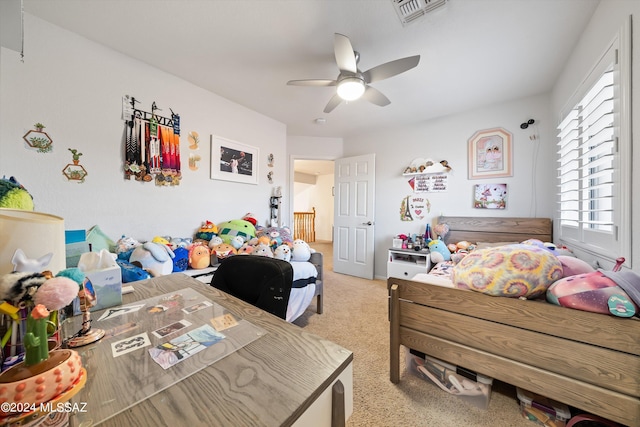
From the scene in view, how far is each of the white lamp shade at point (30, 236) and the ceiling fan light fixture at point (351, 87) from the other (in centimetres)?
190

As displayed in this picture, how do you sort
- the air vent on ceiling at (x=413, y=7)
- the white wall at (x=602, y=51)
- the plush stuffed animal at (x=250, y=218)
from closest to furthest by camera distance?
the white wall at (x=602, y=51), the air vent on ceiling at (x=413, y=7), the plush stuffed animal at (x=250, y=218)

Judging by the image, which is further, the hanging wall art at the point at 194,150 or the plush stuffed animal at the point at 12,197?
the hanging wall art at the point at 194,150

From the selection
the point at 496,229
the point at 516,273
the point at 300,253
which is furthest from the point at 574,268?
the point at 300,253

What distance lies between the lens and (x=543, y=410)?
3.79 ft

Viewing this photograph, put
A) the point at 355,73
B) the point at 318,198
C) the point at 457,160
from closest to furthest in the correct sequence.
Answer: the point at 355,73, the point at 457,160, the point at 318,198

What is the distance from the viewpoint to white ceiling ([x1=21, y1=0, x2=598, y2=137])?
1503 mm

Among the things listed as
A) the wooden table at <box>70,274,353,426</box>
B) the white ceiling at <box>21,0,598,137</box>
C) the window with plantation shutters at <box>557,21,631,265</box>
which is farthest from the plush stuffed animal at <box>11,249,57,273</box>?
the window with plantation shutters at <box>557,21,631,265</box>

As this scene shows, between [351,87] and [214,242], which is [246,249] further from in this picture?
[351,87]

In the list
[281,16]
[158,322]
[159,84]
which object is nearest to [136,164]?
[159,84]

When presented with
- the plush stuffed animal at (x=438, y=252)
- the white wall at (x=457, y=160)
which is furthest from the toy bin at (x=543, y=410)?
the white wall at (x=457, y=160)

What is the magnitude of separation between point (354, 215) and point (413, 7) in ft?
9.03

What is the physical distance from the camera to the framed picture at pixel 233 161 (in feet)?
8.77

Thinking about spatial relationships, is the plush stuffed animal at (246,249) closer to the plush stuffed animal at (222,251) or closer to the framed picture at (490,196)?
the plush stuffed animal at (222,251)

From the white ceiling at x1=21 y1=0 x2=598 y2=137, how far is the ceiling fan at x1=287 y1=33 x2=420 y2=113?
0.21m
